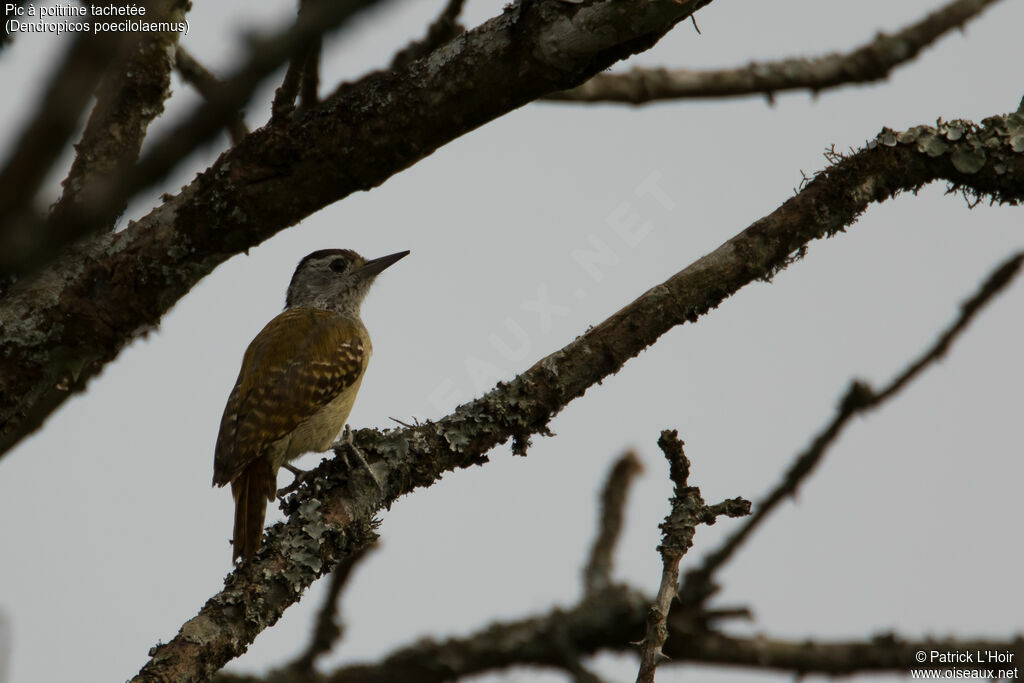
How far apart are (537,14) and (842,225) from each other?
58.6 inches

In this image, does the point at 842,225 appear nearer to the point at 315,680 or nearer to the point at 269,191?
the point at 269,191

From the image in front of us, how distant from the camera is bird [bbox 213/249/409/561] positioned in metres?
5.92

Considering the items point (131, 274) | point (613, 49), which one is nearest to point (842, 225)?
point (613, 49)

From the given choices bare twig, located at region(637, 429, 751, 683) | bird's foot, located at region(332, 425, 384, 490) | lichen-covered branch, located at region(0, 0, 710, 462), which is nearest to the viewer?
bare twig, located at region(637, 429, 751, 683)

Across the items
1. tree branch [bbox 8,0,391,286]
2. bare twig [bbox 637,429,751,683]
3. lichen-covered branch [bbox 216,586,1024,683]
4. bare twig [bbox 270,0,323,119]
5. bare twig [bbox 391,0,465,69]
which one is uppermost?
bare twig [bbox 391,0,465,69]

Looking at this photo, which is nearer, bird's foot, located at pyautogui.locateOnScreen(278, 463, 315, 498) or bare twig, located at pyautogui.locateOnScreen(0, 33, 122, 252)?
bare twig, located at pyautogui.locateOnScreen(0, 33, 122, 252)

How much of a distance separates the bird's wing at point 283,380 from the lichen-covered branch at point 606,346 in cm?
219

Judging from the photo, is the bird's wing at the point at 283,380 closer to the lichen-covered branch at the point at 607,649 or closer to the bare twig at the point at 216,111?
the lichen-covered branch at the point at 607,649

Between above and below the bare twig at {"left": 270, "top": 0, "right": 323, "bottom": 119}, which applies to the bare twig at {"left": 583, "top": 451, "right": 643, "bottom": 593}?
below

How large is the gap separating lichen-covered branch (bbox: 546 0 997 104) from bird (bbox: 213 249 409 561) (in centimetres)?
241

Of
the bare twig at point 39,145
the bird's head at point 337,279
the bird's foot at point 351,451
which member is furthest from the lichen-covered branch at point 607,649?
the bare twig at point 39,145

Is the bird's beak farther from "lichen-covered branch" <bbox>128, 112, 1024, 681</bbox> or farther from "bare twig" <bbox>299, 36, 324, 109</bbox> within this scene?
"lichen-covered branch" <bbox>128, 112, 1024, 681</bbox>

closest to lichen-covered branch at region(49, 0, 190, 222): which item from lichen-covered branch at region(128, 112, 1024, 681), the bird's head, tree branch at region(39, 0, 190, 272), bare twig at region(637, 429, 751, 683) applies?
tree branch at region(39, 0, 190, 272)

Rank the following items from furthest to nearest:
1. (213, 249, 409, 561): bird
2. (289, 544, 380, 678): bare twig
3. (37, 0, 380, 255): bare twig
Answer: (213, 249, 409, 561): bird < (289, 544, 380, 678): bare twig < (37, 0, 380, 255): bare twig
